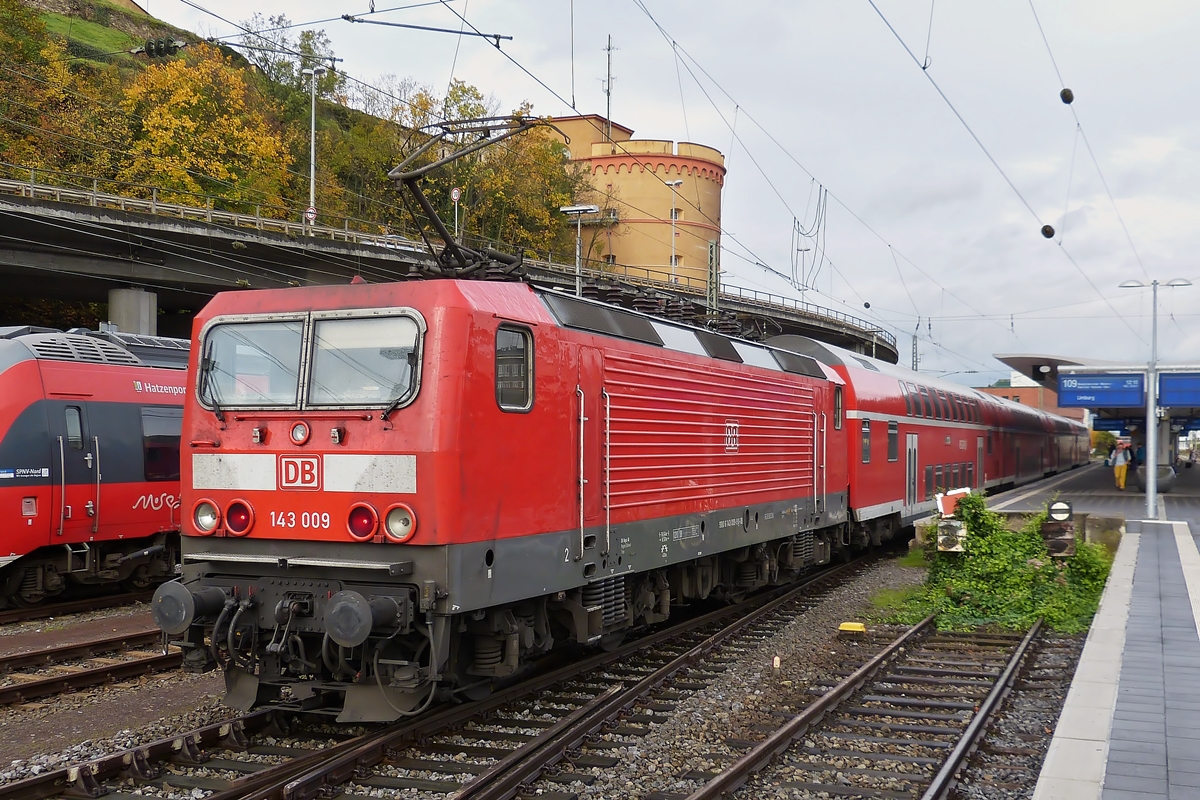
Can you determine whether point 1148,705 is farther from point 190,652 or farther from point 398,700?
point 190,652

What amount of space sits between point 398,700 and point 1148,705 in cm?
553

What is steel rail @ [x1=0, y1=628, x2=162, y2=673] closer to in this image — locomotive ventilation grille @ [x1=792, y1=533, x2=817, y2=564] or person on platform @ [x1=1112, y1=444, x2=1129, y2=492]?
locomotive ventilation grille @ [x1=792, y1=533, x2=817, y2=564]

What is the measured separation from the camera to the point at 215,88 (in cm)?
4566

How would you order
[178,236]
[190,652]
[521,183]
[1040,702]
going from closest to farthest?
[190,652]
[1040,702]
[178,236]
[521,183]

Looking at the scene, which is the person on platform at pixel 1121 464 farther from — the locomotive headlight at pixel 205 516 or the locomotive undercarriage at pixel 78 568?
the locomotive headlight at pixel 205 516

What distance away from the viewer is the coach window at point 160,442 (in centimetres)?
1422

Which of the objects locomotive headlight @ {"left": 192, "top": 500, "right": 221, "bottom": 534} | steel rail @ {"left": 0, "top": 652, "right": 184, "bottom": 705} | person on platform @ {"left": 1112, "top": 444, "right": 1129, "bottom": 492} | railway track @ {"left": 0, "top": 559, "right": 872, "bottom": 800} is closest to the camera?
railway track @ {"left": 0, "top": 559, "right": 872, "bottom": 800}

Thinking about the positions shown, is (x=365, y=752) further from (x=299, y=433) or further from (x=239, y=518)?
(x=299, y=433)

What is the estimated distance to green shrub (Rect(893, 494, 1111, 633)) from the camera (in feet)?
40.9

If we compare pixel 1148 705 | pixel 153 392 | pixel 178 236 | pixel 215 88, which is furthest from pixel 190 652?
pixel 215 88

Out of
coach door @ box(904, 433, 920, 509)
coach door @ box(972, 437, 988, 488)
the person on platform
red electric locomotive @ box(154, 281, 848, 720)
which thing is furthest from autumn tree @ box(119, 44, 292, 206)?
red electric locomotive @ box(154, 281, 848, 720)

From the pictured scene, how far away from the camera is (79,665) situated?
9.97m

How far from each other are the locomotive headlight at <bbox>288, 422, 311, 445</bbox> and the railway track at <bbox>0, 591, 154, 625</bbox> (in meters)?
7.78

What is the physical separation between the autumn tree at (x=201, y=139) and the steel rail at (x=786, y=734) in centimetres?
3368
